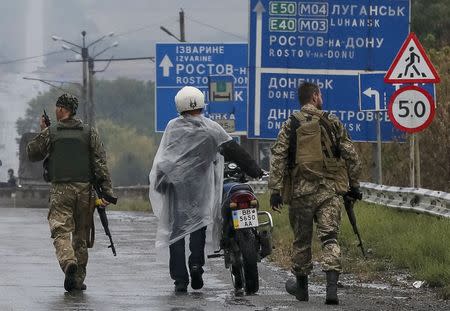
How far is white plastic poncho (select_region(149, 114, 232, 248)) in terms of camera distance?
45.2 feet

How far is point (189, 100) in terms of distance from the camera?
543 inches

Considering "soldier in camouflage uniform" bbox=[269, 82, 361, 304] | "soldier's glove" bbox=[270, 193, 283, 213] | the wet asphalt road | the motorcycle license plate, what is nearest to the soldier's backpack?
"soldier in camouflage uniform" bbox=[269, 82, 361, 304]

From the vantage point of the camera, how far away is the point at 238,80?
40156 mm

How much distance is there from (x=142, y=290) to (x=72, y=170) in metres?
1.16

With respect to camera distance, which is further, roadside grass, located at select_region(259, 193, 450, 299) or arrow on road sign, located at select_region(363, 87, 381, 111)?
arrow on road sign, located at select_region(363, 87, 381, 111)

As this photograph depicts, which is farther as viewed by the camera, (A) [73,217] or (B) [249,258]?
(A) [73,217]


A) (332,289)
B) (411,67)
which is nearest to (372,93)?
(411,67)

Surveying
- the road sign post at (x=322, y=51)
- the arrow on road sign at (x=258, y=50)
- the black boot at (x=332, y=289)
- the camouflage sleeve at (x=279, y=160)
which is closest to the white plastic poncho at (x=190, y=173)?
the camouflage sleeve at (x=279, y=160)

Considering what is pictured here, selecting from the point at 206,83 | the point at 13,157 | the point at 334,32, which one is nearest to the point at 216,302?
the point at 334,32

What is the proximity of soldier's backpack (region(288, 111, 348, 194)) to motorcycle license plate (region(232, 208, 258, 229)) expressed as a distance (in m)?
0.61

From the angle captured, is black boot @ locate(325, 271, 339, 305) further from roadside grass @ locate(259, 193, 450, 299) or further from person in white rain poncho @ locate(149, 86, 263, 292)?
person in white rain poncho @ locate(149, 86, 263, 292)

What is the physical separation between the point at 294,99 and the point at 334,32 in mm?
1603

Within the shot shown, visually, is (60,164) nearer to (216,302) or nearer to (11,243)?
(216,302)

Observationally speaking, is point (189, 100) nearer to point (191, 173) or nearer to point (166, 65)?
point (191, 173)
